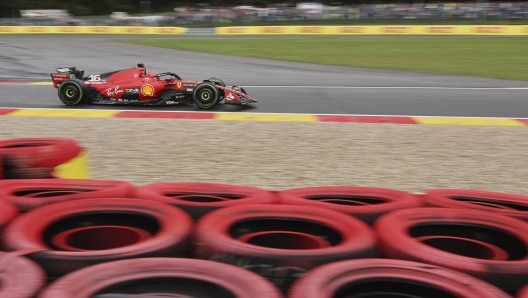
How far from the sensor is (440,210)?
338 centimetres

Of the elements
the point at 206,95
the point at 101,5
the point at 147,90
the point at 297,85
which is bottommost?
the point at 297,85

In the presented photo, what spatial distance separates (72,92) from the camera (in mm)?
11773

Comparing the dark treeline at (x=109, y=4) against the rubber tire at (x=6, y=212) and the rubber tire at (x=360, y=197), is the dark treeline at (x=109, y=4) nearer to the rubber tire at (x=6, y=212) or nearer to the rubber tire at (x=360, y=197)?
the rubber tire at (x=6, y=212)

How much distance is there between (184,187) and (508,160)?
5370mm

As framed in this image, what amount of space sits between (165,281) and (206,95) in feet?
29.9

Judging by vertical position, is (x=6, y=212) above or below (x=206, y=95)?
above

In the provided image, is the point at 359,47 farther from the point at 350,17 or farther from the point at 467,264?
the point at 467,264

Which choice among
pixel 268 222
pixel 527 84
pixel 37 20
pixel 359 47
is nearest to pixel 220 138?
pixel 268 222

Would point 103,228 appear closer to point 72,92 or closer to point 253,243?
point 253,243

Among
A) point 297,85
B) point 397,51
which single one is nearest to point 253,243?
point 297,85

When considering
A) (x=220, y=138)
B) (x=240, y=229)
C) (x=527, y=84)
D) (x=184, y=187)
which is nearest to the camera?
(x=240, y=229)

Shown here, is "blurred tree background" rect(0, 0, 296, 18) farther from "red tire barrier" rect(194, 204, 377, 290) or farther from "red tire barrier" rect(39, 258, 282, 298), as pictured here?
"red tire barrier" rect(39, 258, 282, 298)

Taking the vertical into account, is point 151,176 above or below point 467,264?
below

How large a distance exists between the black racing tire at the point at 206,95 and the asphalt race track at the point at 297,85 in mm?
296
